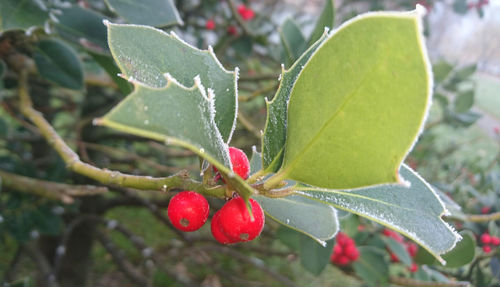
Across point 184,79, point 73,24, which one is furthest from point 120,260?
point 184,79

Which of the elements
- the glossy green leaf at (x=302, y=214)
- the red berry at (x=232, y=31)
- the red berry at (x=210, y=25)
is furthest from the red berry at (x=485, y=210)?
the red berry at (x=210, y=25)

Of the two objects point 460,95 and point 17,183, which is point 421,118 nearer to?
point 17,183

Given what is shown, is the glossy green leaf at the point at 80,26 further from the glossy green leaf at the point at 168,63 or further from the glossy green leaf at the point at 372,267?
the glossy green leaf at the point at 372,267

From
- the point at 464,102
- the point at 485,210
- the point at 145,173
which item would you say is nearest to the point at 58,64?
the point at 145,173

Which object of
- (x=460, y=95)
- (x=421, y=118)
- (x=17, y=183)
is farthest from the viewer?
(x=460, y=95)

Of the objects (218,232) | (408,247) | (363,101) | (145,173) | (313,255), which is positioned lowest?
(145,173)

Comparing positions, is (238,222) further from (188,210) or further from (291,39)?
(291,39)
